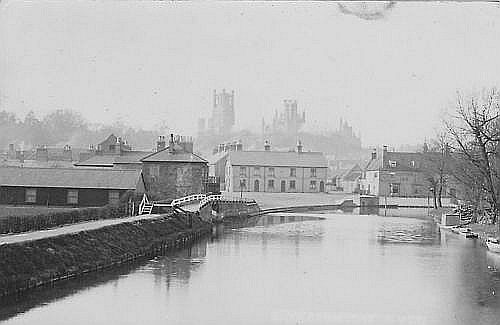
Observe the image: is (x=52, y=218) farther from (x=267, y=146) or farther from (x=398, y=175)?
(x=398, y=175)

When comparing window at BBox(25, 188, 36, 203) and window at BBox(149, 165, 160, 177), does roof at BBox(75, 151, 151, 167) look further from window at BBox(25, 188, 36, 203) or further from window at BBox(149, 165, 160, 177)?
window at BBox(25, 188, 36, 203)

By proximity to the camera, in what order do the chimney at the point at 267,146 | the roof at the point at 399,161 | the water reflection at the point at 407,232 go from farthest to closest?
1. the roof at the point at 399,161
2. the chimney at the point at 267,146
3. the water reflection at the point at 407,232

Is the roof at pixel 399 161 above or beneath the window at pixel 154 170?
above

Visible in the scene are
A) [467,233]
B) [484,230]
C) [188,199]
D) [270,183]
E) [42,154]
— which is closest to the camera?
[484,230]

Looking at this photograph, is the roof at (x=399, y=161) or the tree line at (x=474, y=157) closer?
the tree line at (x=474, y=157)

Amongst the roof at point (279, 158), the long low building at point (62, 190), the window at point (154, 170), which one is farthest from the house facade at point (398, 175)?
the long low building at point (62, 190)

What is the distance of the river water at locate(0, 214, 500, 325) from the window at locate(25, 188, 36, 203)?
4308 mm

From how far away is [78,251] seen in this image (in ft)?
30.8

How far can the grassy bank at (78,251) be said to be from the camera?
24.9ft

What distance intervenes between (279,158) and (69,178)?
16.2 m

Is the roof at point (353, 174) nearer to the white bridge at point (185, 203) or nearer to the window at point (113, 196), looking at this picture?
the white bridge at point (185, 203)

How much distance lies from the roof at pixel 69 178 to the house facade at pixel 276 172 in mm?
14314

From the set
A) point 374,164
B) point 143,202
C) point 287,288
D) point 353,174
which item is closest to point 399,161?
point 374,164

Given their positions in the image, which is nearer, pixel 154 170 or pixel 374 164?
pixel 154 170
